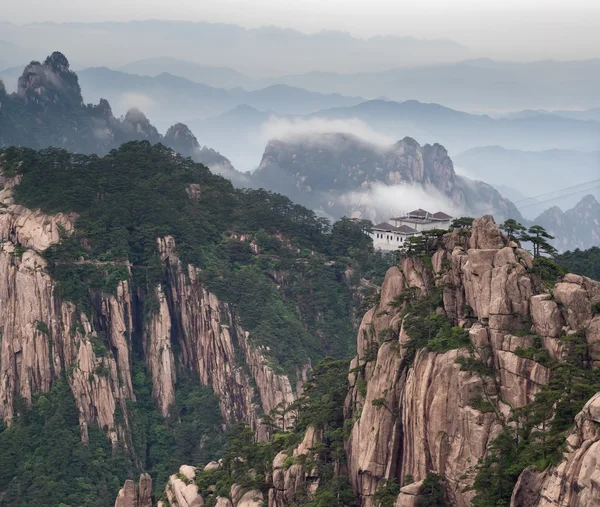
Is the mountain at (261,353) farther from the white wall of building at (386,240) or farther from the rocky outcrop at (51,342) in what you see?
the white wall of building at (386,240)

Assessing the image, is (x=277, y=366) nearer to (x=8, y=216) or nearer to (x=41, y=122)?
(x=8, y=216)

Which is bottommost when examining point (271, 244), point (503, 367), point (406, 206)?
point (406, 206)

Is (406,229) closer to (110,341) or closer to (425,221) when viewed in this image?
(425,221)

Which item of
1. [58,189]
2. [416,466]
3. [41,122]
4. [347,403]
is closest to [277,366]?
[58,189]

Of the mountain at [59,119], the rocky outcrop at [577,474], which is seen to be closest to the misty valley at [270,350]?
the rocky outcrop at [577,474]

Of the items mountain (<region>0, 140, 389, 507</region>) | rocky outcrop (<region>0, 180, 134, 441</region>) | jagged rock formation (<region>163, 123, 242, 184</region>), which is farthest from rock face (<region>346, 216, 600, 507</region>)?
jagged rock formation (<region>163, 123, 242, 184</region>)
